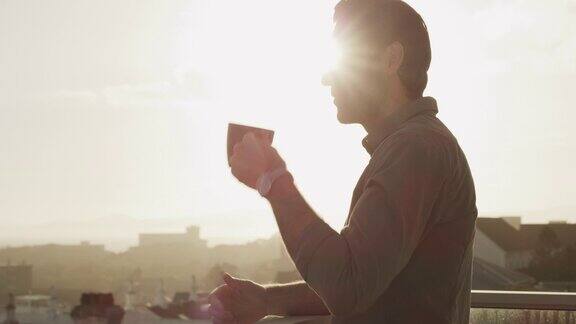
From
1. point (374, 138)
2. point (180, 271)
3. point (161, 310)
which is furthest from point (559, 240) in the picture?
point (374, 138)

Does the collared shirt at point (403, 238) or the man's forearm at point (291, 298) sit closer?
the collared shirt at point (403, 238)

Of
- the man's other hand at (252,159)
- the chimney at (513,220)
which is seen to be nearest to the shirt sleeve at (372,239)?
the man's other hand at (252,159)

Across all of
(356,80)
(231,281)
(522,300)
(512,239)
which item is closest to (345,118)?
(356,80)

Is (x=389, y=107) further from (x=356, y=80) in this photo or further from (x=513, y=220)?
(x=513, y=220)

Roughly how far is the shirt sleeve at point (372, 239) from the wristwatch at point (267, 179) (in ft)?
0.52

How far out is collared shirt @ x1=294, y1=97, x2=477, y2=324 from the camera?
210 cm

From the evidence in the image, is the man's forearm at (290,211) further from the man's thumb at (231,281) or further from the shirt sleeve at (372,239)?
the man's thumb at (231,281)

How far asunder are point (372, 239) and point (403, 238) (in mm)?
73

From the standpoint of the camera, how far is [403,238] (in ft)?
6.90

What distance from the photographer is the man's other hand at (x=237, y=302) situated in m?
2.69

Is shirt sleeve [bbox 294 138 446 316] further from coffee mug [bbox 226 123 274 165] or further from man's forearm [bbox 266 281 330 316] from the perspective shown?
man's forearm [bbox 266 281 330 316]

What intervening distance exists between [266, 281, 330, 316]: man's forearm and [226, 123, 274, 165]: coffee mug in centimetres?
57

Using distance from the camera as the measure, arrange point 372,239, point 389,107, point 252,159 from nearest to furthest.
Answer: point 372,239
point 252,159
point 389,107

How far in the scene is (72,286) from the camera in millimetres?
84938
